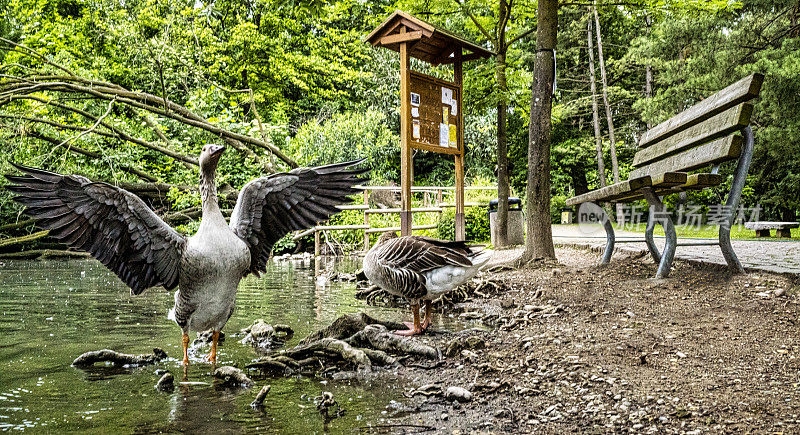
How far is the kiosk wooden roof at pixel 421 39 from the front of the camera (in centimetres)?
978

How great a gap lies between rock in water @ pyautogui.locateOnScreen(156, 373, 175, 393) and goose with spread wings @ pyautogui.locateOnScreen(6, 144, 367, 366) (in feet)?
1.67

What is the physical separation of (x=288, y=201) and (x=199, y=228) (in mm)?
797

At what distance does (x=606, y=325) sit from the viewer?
5.30 metres

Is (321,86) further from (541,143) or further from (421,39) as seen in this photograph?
(541,143)

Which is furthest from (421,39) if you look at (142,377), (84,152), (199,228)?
(84,152)

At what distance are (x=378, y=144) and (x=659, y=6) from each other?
A: 46.6 feet

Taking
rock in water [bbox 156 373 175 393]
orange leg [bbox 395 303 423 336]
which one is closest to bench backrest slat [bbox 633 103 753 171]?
orange leg [bbox 395 303 423 336]

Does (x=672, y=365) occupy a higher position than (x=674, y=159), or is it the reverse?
(x=674, y=159)

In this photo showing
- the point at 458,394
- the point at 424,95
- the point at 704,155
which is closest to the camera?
the point at 458,394

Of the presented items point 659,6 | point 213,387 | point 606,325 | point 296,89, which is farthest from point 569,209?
point 213,387

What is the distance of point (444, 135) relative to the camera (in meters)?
11.1

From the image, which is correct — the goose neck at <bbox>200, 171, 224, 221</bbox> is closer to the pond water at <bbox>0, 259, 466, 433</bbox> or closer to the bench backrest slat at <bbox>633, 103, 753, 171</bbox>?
the pond water at <bbox>0, 259, 466, 433</bbox>

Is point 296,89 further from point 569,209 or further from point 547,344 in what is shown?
point 547,344

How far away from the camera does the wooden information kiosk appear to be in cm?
977
